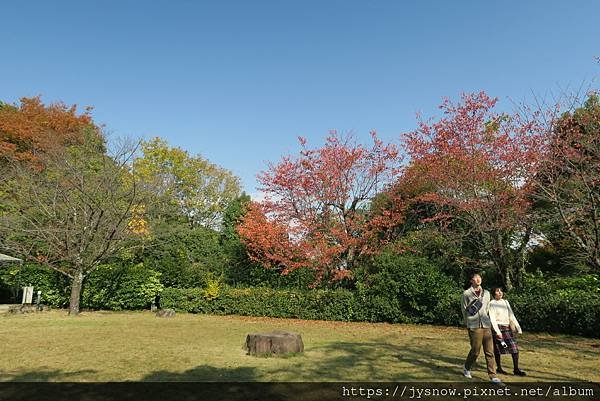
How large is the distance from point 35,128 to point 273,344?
2727 cm

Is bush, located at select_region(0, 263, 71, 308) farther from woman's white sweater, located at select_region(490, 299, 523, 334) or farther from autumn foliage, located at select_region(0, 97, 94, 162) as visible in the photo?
woman's white sweater, located at select_region(490, 299, 523, 334)

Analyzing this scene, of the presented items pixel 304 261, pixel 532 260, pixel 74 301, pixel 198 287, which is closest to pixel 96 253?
pixel 74 301

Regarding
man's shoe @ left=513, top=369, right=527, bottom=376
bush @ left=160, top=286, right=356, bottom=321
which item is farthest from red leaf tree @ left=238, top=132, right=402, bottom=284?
man's shoe @ left=513, top=369, right=527, bottom=376

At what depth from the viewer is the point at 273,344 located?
24.0ft

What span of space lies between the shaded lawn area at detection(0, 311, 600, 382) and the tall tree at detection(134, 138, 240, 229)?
16.5 m

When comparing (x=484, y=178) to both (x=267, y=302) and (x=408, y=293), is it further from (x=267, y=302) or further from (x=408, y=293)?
(x=267, y=302)

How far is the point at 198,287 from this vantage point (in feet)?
57.9

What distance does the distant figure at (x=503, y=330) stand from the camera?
604cm

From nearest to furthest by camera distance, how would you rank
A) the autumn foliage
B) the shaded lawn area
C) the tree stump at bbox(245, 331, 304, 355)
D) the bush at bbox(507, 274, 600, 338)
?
the shaded lawn area
the tree stump at bbox(245, 331, 304, 355)
the bush at bbox(507, 274, 600, 338)
the autumn foliage

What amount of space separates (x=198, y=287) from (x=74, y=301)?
483 centimetres

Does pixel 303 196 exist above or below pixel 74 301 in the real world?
Answer: above

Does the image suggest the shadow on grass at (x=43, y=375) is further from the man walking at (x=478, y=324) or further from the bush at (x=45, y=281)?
the bush at (x=45, y=281)

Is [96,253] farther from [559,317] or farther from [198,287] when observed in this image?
[559,317]

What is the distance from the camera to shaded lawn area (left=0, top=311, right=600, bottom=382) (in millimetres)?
5902
